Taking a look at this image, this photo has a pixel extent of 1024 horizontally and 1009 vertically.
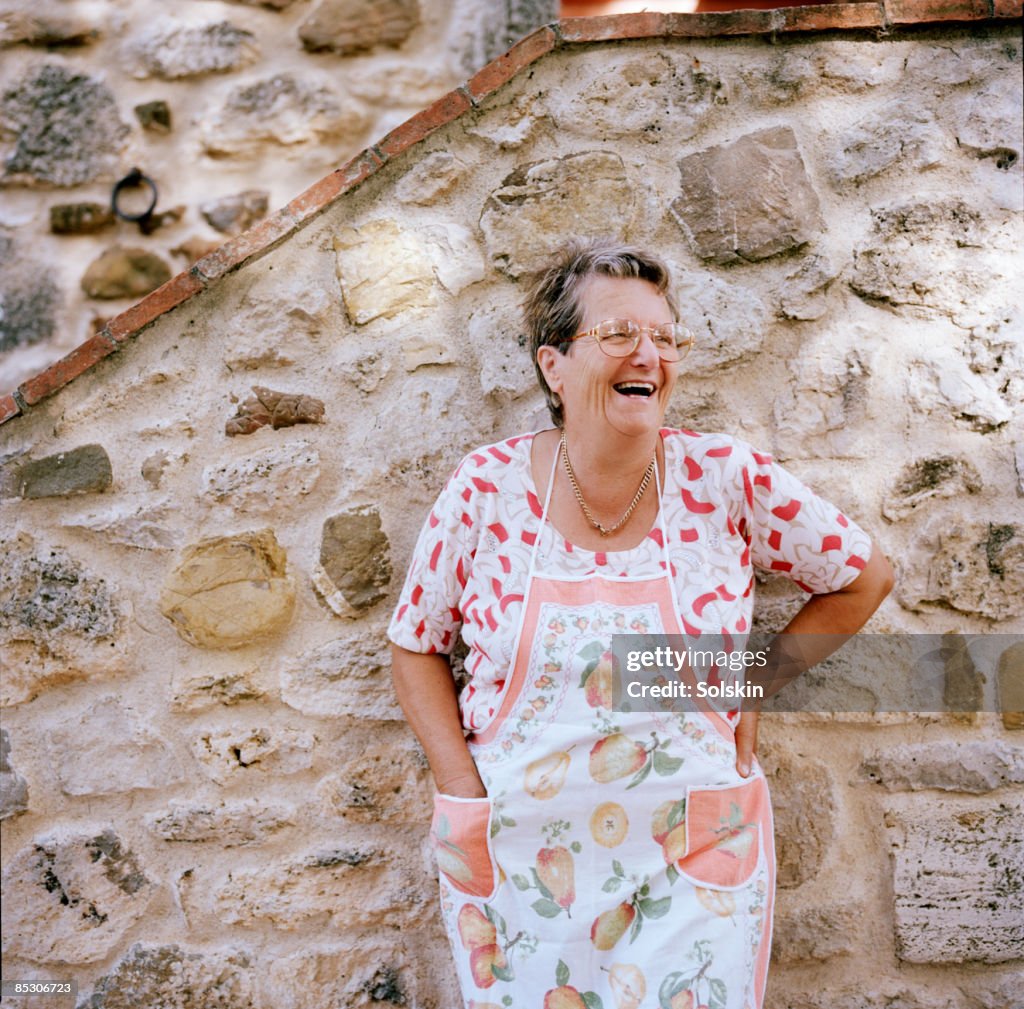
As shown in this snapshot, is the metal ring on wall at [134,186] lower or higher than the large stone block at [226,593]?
higher

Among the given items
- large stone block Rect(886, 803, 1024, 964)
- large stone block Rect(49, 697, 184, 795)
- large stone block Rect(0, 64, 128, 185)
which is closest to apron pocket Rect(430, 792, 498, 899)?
large stone block Rect(49, 697, 184, 795)

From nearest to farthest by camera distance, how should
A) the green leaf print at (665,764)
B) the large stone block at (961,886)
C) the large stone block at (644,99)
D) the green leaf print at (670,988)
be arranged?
the green leaf print at (670,988) → the green leaf print at (665,764) → the large stone block at (961,886) → the large stone block at (644,99)

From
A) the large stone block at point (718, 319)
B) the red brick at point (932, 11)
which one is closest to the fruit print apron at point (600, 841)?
the large stone block at point (718, 319)

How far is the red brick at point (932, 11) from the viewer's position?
2094 millimetres

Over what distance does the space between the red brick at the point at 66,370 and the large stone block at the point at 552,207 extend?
2.86 ft

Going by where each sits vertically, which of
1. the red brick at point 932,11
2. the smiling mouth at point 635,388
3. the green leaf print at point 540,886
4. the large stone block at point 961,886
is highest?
the red brick at point 932,11

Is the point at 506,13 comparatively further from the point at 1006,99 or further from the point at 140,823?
the point at 140,823

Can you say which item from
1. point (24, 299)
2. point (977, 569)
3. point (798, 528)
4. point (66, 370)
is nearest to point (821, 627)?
point (798, 528)

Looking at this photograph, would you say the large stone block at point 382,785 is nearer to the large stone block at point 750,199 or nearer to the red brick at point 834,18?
the large stone block at point 750,199

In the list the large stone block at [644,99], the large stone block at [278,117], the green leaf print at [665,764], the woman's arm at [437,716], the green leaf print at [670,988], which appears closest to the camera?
the green leaf print at [670,988]

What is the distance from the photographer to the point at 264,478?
2111 millimetres

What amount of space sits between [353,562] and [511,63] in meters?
1.15

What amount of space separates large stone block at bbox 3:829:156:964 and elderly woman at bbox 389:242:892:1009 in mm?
756

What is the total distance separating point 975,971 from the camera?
2061 millimetres
